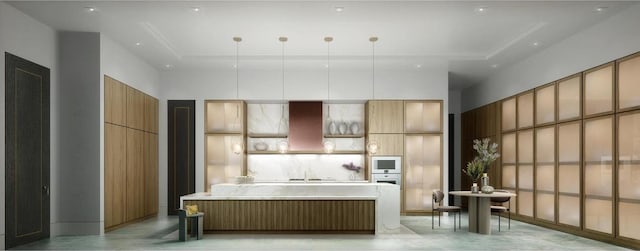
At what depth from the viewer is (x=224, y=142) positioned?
37.4ft

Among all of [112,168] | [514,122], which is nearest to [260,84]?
[112,168]

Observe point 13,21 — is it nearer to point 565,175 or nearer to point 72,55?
point 72,55

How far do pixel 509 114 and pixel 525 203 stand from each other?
184cm

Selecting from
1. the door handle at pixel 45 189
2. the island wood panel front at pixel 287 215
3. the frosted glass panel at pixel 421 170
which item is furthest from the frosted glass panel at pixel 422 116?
the door handle at pixel 45 189

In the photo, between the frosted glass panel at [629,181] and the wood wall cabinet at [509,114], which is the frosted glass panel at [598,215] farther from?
the wood wall cabinet at [509,114]

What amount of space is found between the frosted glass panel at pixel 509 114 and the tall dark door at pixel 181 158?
254 inches

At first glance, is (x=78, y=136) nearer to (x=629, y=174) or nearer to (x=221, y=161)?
(x=221, y=161)

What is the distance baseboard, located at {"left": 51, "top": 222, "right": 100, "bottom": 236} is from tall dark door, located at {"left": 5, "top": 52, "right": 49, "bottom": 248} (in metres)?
0.33

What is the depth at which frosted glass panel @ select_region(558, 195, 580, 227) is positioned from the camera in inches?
324

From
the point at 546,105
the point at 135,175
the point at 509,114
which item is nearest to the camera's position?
the point at 546,105

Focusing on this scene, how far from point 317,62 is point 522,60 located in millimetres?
3891

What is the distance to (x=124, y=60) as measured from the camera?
930 centimetres

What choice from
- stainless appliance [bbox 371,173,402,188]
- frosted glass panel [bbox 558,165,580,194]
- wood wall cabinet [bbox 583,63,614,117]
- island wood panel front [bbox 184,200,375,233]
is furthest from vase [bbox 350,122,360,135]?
wood wall cabinet [bbox 583,63,614,117]

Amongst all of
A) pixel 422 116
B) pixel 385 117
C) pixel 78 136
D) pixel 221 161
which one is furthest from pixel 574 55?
pixel 78 136
